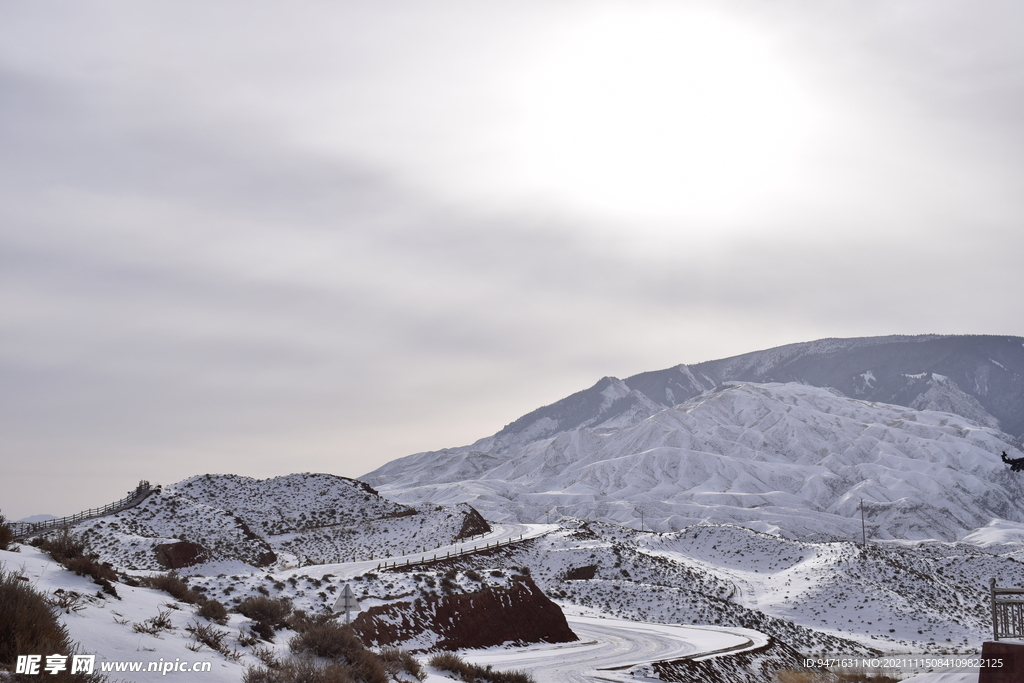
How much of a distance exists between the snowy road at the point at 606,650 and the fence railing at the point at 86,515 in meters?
32.5

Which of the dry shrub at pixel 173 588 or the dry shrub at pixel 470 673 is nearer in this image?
the dry shrub at pixel 173 588

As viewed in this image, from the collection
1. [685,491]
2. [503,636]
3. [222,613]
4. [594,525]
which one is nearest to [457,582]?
[503,636]

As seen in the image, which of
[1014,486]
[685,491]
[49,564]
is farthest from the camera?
[1014,486]

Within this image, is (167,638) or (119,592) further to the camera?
(119,592)

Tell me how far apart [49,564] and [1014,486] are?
231926 mm

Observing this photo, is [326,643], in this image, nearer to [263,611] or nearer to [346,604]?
[263,611]

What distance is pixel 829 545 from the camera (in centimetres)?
8088

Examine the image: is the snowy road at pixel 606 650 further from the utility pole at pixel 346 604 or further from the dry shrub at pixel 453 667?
the utility pole at pixel 346 604

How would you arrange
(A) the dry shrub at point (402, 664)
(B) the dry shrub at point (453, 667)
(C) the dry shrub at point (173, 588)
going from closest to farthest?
(A) the dry shrub at point (402, 664) → (C) the dry shrub at point (173, 588) → (B) the dry shrub at point (453, 667)

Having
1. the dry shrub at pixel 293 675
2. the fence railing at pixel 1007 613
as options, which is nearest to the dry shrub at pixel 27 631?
the dry shrub at pixel 293 675

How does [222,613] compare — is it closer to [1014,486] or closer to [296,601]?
[296,601]

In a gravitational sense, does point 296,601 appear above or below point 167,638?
below

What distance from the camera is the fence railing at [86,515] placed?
50.8 m

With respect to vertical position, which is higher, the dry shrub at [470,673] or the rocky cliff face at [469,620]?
the dry shrub at [470,673]
